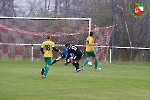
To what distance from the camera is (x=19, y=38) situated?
114 feet

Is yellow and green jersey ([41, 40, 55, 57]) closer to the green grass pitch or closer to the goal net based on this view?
the green grass pitch

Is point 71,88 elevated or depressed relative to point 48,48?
depressed

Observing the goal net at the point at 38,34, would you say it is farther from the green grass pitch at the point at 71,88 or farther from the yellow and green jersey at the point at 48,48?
the yellow and green jersey at the point at 48,48

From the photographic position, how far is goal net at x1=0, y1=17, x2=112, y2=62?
34.0 meters

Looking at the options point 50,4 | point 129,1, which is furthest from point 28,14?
point 129,1

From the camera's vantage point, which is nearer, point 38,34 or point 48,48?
point 48,48

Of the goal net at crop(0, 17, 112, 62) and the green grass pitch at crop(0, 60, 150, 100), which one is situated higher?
the goal net at crop(0, 17, 112, 62)

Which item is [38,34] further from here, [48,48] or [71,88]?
[71,88]

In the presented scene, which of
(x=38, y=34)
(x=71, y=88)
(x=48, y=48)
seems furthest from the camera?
(x=38, y=34)

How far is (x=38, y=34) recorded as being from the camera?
1364 inches

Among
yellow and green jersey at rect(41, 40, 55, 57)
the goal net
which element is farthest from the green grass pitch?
the goal net

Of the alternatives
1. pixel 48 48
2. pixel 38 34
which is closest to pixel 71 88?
pixel 48 48

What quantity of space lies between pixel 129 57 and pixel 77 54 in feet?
36.9

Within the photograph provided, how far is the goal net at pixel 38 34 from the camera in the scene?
111 feet
